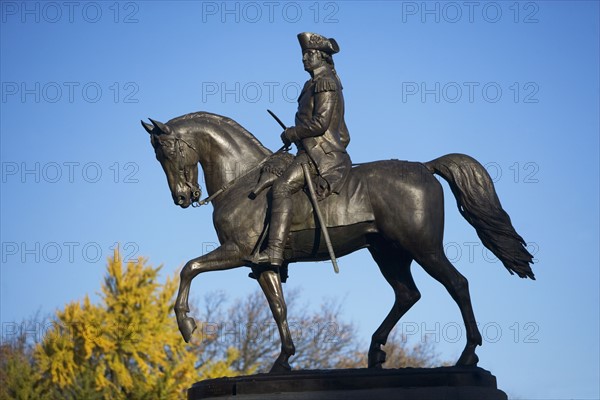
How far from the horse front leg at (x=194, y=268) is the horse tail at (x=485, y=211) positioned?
2290 millimetres

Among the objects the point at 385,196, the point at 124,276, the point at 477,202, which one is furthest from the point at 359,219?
the point at 124,276

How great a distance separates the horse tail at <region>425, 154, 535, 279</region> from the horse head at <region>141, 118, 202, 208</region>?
253 centimetres

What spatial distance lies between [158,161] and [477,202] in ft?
11.4

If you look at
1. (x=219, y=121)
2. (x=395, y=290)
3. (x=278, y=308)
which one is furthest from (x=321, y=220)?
Result: (x=219, y=121)

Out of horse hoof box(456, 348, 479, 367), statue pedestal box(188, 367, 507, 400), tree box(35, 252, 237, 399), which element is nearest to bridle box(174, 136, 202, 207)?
statue pedestal box(188, 367, 507, 400)

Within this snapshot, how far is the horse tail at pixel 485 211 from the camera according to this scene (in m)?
10.4

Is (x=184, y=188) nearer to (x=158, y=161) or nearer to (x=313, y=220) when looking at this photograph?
(x=158, y=161)

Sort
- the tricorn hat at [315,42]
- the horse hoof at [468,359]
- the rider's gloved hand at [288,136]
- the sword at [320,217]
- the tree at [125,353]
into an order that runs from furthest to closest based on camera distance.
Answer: the tree at [125,353] < the tricorn hat at [315,42] < the rider's gloved hand at [288,136] < the sword at [320,217] < the horse hoof at [468,359]

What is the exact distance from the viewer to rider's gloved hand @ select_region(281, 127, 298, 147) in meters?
10.8

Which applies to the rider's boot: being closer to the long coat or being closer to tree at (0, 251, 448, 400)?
the long coat

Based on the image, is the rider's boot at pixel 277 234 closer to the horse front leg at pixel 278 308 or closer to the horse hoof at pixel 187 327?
the horse front leg at pixel 278 308

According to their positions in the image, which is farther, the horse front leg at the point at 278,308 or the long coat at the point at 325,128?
the long coat at the point at 325,128

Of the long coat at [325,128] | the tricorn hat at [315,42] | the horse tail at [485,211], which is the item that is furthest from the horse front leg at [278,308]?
the tricorn hat at [315,42]

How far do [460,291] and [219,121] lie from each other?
→ 3.20 m
